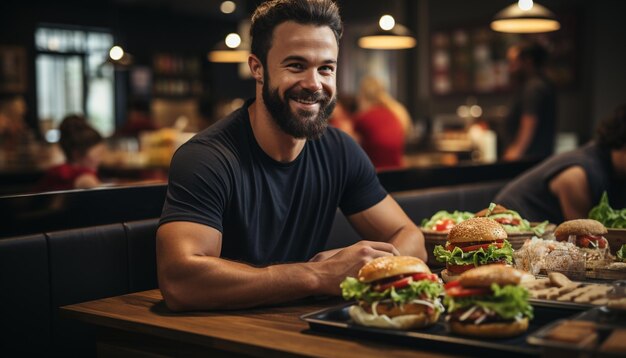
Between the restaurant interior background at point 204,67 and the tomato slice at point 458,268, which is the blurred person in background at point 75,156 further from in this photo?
the tomato slice at point 458,268

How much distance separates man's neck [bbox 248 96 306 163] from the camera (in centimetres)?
240

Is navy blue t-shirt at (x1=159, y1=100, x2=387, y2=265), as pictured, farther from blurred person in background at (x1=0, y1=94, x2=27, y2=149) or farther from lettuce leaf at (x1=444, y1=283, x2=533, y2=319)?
blurred person in background at (x1=0, y1=94, x2=27, y2=149)

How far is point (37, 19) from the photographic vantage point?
12789 millimetres

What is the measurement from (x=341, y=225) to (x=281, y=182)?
2.88 ft

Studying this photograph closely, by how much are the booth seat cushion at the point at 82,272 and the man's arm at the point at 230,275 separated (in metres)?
0.61

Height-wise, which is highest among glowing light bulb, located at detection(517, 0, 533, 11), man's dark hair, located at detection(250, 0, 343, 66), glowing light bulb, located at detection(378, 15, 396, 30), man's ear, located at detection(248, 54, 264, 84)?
glowing light bulb, located at detection(517, 0, 533, 11)

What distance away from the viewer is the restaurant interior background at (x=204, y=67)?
9.10 m

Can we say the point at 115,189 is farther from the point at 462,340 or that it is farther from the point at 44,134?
the point at 44,134

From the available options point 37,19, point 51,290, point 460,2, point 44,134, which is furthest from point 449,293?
point 37,19

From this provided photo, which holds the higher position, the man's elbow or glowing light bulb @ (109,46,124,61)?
glowing light bulb @ (109,46,124,61)

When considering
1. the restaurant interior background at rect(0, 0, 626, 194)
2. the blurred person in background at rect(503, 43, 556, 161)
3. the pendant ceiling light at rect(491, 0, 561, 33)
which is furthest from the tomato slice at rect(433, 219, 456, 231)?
the restaurant interior background at rect(0, 0, 626, 194)

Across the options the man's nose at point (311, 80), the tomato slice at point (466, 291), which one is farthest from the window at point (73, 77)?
the tomato slice at point (466, 291)

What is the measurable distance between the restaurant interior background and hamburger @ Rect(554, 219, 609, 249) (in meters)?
5.25

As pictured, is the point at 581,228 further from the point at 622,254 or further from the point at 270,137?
the point at 270,137
